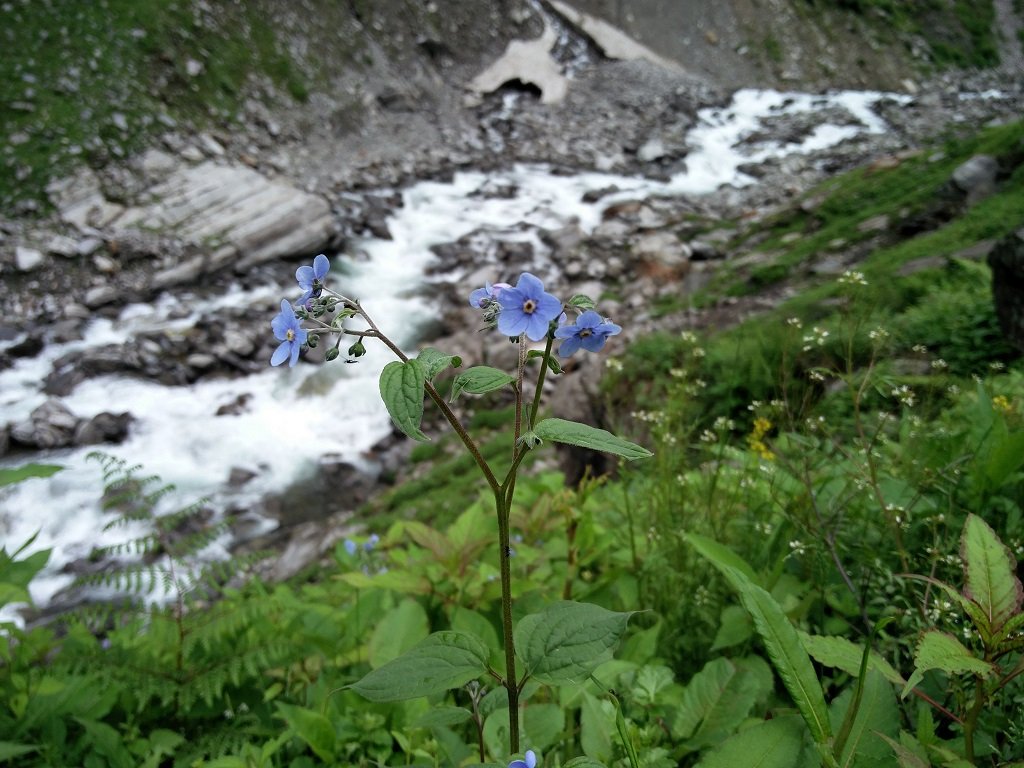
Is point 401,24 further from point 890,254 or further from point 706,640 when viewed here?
point 706,640

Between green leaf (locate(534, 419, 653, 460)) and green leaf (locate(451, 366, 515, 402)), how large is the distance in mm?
98

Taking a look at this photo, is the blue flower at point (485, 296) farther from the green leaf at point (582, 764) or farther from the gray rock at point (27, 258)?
the gray rock at point (27, 258)

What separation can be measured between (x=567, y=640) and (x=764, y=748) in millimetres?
558

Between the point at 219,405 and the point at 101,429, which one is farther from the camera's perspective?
the point at 219,405

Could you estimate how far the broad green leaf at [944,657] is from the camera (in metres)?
1.17

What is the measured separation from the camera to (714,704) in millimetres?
1639

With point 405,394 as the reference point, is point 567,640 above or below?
below

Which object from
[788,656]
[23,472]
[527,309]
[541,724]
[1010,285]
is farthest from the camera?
[1010,285]

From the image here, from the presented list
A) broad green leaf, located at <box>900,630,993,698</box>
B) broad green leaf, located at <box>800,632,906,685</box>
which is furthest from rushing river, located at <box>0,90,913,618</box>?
broad green leaf, located at <box>900,630,993,698</box>

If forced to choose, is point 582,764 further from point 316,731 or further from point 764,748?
point 316,731

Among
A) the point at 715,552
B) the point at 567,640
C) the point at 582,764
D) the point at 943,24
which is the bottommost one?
the point at 715,552

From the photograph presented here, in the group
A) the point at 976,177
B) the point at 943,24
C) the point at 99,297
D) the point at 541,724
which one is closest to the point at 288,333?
the point at 541,724

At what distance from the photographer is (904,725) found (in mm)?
1672

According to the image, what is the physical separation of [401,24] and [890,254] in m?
19.8
